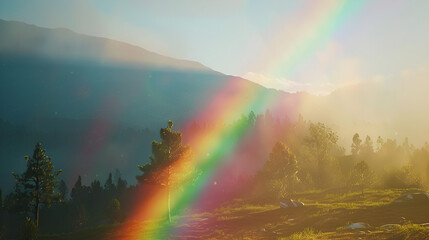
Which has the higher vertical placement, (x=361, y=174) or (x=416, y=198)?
(x=361, y=174)

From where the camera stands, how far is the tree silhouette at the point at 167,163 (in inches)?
1699

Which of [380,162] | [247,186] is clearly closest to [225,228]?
[247,186]

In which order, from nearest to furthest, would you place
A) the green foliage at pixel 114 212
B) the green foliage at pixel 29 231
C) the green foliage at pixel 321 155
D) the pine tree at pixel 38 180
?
the green foliage at pixel 29 231, the pine tree at pixel 38 180, the green foliage at pixel 114 212, the green foliage at pixel 321 155

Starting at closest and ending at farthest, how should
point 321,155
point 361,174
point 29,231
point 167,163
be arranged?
point 29,231 < point 167,163 < point 361,174 < point 321,155

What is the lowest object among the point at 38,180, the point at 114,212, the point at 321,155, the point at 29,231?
the point at 114,212

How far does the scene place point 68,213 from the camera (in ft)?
304

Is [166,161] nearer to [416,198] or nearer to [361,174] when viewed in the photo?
[416,198]

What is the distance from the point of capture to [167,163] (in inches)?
1695

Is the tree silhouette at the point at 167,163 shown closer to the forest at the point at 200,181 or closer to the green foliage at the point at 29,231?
the forest at the point at 200,181

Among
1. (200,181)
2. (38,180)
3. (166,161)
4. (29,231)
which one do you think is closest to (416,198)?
(166,161)

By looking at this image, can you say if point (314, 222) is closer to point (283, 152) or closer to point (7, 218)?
point (283, 152)

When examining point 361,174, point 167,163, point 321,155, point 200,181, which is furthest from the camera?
point 200,181

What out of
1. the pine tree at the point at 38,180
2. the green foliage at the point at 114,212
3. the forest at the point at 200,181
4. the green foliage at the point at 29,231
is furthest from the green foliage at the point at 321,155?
the green foliage at the point at 29,231

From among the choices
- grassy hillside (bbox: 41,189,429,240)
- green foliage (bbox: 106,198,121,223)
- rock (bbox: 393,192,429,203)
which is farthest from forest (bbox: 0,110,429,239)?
rock (bbox: 393,192,429,203)
